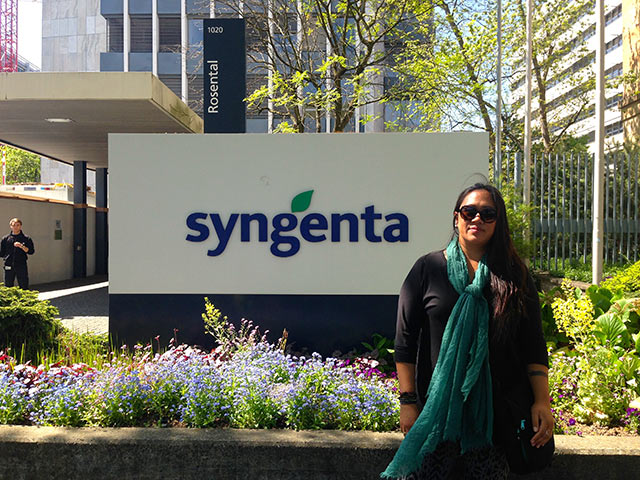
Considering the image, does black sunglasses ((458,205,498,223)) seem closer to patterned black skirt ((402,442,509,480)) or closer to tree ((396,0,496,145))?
patterned black skirt ((402,442,509,480))

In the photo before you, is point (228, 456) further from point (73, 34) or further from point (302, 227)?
point (73, 34)

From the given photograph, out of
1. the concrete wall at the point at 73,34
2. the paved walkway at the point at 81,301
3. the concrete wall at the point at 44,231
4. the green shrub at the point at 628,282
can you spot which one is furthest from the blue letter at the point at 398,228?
the concrete wall at the point at 73,34

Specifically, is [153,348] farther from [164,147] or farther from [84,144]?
[84,144]

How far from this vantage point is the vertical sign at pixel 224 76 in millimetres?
7039

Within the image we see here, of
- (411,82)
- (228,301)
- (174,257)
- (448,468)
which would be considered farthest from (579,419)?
(411,82)

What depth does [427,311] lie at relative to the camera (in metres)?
2.58

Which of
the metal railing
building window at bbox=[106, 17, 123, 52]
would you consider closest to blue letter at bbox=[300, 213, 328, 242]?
the metal railing

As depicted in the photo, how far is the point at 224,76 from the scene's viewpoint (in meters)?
7.12

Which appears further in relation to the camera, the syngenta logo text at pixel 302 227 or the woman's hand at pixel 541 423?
the syngenta logo text at pixel 302 227

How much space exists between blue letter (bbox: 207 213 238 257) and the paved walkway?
93.5 inches

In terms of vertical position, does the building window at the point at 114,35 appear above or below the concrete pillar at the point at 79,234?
above

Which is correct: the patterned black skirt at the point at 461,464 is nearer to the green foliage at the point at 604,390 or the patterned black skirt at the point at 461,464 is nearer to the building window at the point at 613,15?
the green foliage at the point at 604,390

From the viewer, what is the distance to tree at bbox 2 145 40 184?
50781 millimetres

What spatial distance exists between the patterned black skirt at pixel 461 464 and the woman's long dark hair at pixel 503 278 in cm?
47
